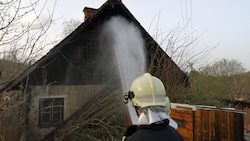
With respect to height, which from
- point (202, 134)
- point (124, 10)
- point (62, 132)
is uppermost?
point (124, 10)

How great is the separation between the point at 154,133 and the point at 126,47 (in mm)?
8440

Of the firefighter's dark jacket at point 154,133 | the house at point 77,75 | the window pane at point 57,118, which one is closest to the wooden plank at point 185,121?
the house at point 77,75

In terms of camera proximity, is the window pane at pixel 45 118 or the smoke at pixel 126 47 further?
the smoke at pixel 126 47

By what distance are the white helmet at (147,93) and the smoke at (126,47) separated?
6.63 m

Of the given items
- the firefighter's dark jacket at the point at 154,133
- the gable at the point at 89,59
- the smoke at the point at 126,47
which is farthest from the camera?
the smoke at the point at 126,47

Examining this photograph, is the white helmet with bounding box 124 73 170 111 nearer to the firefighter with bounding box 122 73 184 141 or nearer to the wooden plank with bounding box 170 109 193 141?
the firefighter with bounding box 122 73 184 141

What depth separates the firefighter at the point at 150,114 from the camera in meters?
1.97

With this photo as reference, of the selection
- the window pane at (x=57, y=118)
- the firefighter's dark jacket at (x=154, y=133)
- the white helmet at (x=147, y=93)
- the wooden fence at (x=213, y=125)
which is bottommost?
the window pane at (x=57, y=118)

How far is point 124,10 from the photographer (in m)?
11.1

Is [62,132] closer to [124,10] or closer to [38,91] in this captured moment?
[38,91]

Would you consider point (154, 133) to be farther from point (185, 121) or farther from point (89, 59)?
point (89, 59)

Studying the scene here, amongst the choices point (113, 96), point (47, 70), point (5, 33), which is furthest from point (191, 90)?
point (5, 33)

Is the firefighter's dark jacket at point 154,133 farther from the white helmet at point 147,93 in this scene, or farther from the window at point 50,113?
the window at point 50,113

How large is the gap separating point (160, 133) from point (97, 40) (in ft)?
29.4
